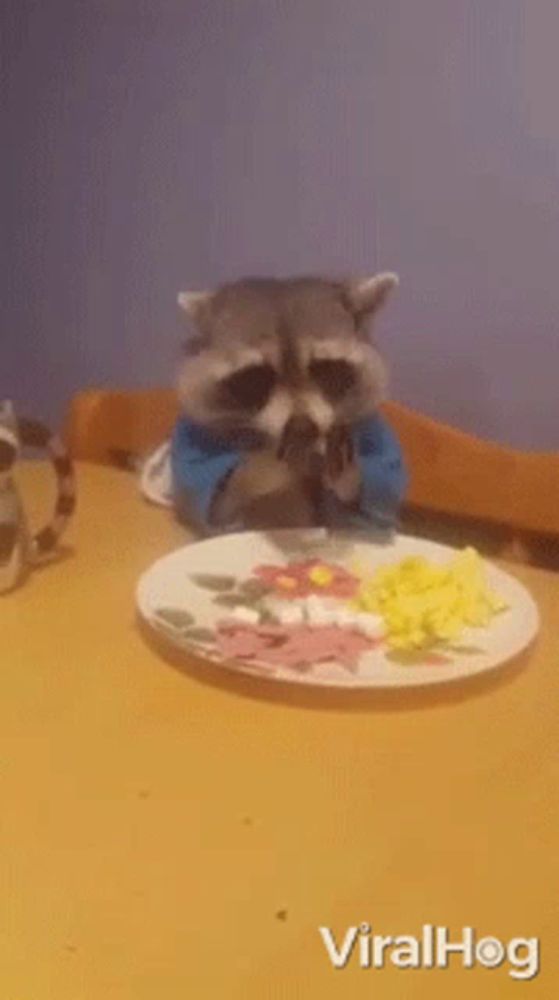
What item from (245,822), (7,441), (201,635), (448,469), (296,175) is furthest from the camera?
(296,175)

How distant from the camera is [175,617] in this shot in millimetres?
1038

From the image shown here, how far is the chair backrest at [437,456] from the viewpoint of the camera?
1.38m

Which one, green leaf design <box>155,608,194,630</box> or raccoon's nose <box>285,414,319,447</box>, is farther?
raccoon's nose <box>285,414,319,447</box>

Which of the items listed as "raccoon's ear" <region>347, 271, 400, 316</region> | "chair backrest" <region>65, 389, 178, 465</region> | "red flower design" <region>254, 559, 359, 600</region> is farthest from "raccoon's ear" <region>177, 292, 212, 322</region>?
"chair backrest" <region>65, 389, 178, 465</region>

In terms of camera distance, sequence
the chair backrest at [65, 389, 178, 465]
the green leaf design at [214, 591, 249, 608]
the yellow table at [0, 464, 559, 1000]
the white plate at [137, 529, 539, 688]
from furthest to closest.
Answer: the chair backrest at [65, 389, 178, 465] < the green leaf design at [214, 591, 249, 608] < the white plate at [137, 529, 539, 688] < the yellow table at [0, 464, 559, 1000]

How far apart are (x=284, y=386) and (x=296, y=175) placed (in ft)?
1.46

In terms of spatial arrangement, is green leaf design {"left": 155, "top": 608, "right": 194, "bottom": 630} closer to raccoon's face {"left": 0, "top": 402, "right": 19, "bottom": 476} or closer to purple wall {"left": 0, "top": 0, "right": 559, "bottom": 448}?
raccoon's face {"left": 0, "top": 402, "right": 19, "bottom": 476}

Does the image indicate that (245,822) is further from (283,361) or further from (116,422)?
(116,422)

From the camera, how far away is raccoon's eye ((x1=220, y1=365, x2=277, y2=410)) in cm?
117

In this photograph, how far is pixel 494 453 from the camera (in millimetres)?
1396

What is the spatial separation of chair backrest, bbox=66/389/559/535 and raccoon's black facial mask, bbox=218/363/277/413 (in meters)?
0.30

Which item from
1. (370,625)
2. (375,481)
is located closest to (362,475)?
(375,481)

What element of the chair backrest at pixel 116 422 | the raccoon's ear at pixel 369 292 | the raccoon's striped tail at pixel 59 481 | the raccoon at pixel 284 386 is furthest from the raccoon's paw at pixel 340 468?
the chair backrest at pixel 116 422

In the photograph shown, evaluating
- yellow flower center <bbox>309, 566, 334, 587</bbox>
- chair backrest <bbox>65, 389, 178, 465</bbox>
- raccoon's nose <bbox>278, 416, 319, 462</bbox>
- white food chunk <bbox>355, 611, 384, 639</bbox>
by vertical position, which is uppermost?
raccoon's nose <bbox>278, 416, 319, 462</bbox>
